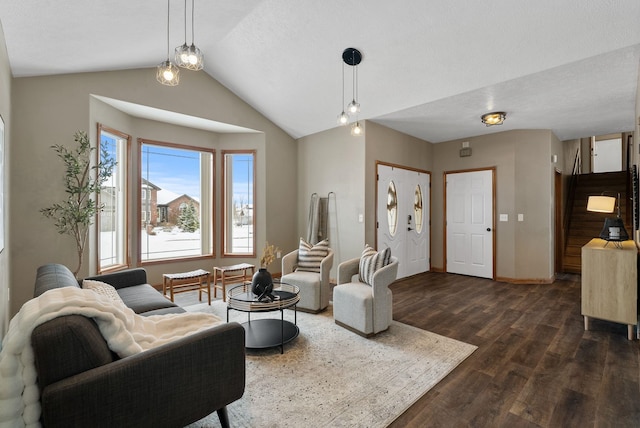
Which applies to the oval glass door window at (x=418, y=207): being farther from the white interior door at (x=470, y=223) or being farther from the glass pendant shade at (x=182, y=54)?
the glass pendant shade at (x=182, y=54)

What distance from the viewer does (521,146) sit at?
521 centimetres

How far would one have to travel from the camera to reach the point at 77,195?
3.58 m

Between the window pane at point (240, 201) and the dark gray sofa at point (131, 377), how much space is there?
3719 mm

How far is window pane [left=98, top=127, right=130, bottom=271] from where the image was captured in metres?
4.16

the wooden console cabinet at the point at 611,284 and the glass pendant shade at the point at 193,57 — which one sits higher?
the glass pendant shade at the point at 193,57

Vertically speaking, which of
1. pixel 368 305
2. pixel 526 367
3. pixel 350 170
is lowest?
pixel 526 367

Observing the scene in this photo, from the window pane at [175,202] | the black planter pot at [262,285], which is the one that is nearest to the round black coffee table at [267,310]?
the black planter pot at [262,285]

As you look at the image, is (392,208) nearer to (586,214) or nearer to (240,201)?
(240,201)

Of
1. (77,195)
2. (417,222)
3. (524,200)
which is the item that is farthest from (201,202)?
(524,200)

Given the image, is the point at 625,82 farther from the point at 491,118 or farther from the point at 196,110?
the point at 196,110

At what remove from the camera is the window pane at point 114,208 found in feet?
13.6

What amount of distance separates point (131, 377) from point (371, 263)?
7.82ft

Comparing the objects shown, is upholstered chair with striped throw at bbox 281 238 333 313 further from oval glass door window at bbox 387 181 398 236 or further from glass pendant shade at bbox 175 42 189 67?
glass pendant shade at bbox 175 42 189 67

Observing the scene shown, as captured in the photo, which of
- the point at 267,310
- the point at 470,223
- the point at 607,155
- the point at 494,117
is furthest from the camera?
the point at 607,155
